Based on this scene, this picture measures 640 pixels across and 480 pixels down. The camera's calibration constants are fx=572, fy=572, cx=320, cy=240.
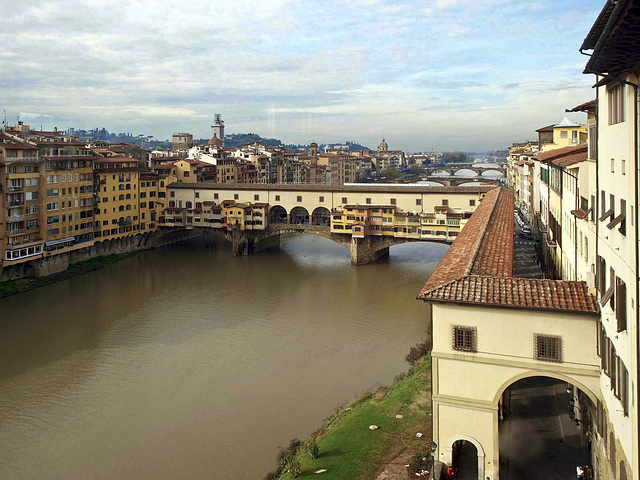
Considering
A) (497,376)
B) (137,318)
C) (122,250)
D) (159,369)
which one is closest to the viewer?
(497,376)

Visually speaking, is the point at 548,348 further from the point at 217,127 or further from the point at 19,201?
the point at 217,127

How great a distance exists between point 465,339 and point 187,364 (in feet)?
25.1

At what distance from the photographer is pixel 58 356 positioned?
44.2 ft

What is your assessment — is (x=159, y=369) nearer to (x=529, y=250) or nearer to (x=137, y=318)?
(x=137, y=318)

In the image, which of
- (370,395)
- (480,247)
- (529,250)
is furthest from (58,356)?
(529,250)

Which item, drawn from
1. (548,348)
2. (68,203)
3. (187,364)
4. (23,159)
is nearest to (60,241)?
(68,203)

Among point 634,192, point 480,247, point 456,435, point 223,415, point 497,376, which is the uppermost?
point 634,192

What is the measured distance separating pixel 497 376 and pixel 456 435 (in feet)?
2.98

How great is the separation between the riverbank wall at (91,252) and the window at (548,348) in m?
18.2

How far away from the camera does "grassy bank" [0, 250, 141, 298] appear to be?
744 inches

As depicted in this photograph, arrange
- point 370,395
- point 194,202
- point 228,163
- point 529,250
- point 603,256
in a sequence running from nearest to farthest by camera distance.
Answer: point 603,256 < point 370,395 < point 529,250 < point 194,202 < point 228,163

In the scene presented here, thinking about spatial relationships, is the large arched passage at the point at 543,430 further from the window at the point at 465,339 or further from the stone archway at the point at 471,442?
the window at the point at 465,339

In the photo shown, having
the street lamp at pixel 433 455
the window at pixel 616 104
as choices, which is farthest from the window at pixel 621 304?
the street lamp at pixel 433 455

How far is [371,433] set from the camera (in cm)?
877
